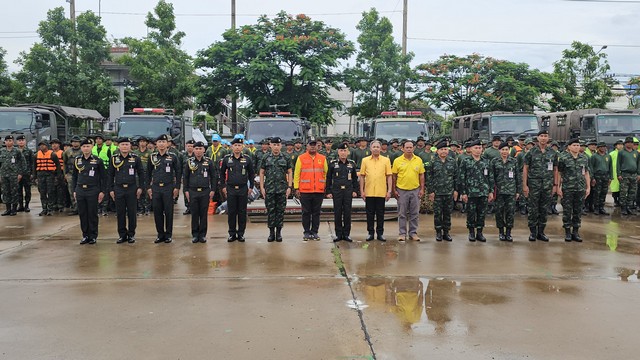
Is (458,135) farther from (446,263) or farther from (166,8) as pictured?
(446,263)

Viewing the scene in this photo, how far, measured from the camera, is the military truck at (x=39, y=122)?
16344 mm

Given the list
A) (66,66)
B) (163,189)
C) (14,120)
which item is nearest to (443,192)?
(163,189)

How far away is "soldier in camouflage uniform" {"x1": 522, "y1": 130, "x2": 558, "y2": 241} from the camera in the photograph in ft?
29.1

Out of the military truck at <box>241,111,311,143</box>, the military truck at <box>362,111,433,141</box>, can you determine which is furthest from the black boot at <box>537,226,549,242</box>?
the military truck at <box>241,111,311,143</box>

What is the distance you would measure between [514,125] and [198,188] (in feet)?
41.4

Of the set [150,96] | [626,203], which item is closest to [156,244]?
[626,203]

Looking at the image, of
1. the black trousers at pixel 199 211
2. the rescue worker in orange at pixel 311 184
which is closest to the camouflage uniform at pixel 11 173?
the black trousers at pixel 199 211

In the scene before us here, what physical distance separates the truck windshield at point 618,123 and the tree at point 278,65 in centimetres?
1098

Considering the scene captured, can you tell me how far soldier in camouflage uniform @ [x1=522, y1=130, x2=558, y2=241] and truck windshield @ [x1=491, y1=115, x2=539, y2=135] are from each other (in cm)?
923

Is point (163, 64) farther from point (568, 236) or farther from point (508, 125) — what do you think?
point (568, 236)

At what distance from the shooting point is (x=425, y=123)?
15250 millimetres

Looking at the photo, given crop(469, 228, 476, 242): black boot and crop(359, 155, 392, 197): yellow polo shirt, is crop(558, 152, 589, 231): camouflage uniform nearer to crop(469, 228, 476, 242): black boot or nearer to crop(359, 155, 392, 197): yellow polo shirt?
crop(469, 228, 476, 242): black boot

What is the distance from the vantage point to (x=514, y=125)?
17.9 meters

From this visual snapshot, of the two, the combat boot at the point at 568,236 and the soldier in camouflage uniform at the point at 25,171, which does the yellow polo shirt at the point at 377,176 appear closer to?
the combat boot at the point at 568,236
